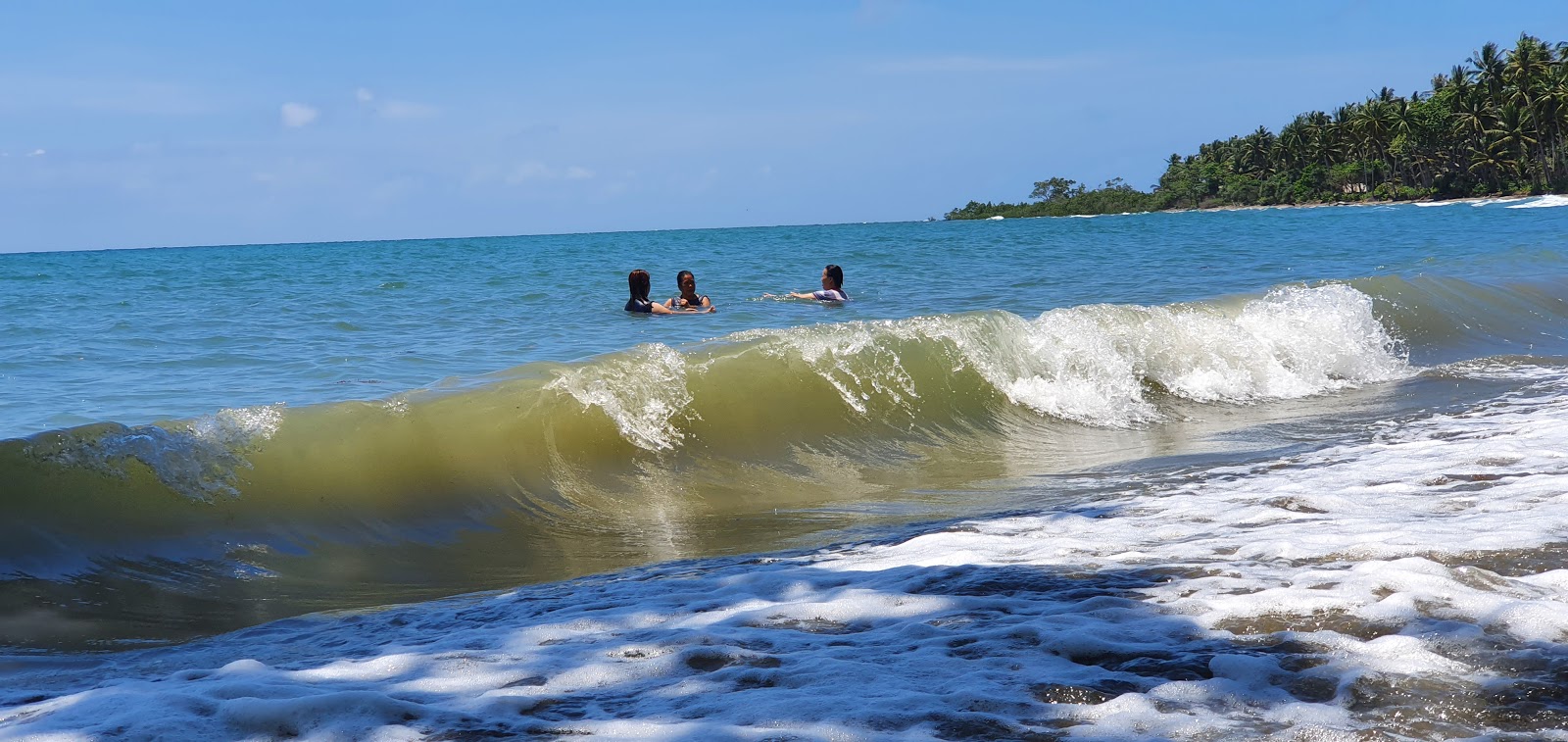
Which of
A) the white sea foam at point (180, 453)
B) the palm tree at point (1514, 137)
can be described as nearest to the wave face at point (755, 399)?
the white sea foam at point (180, 453)

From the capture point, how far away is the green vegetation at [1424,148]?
76.4 m

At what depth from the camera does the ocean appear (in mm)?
2828

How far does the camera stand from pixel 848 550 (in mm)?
4812

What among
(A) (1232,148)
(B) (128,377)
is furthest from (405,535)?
(A) (1232,148)

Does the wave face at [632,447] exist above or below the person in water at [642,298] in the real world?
below

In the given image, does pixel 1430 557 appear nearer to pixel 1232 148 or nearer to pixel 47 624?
pixel 47 624

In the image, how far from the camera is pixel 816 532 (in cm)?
550

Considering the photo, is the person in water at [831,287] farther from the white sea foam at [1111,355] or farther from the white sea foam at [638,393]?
the white sea foam at [638,393]

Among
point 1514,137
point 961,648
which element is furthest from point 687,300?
point 1514,137

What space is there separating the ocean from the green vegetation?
76.3m

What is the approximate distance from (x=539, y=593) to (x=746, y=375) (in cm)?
447

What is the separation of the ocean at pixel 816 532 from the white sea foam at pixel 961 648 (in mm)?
16

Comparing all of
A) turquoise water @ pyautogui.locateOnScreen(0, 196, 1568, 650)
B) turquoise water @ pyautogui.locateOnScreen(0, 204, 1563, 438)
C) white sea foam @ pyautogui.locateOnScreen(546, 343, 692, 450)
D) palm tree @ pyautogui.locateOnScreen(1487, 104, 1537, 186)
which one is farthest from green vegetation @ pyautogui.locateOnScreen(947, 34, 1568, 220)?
white sea foam @ pyautogui.locateOnScreen(546, 343, 692, 450)

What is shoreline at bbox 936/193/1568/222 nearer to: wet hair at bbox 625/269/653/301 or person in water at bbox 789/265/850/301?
person in water at bbox 789/265/850/301
